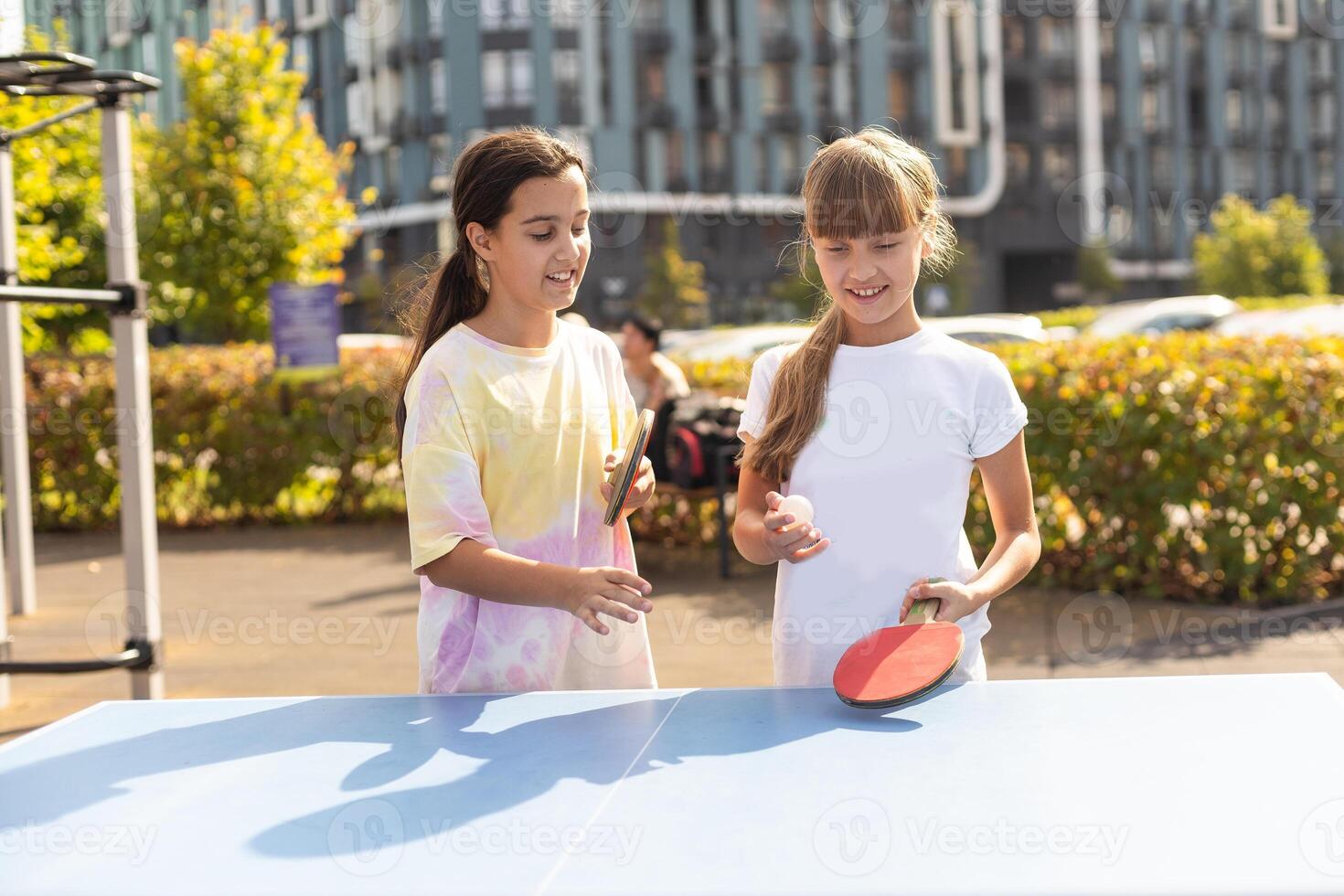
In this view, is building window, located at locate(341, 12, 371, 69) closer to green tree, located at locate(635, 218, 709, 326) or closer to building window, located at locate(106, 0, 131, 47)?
building window, located at locate(106, 0, 131, 47)

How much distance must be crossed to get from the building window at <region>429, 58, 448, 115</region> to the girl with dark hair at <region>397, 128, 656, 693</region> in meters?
45.9

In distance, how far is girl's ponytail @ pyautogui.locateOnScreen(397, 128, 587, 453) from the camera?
8.49 ft

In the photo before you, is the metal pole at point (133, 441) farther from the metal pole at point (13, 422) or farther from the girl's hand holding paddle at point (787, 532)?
the girl's hand holding paddle at point (787, 532)

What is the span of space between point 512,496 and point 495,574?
0.75 feet

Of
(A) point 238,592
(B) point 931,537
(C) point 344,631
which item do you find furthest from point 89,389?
(B) point 931,537

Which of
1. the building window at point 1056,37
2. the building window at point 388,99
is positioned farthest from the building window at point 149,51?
the building window at point 1056,37

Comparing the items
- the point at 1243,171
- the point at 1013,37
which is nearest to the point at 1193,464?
the point at 1013,37

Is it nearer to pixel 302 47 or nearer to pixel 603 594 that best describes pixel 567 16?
pixel 302 47

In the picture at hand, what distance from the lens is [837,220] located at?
257cm

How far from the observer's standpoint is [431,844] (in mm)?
1724

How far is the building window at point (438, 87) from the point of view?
46.4 meters

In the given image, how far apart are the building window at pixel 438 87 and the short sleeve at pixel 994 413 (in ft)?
151

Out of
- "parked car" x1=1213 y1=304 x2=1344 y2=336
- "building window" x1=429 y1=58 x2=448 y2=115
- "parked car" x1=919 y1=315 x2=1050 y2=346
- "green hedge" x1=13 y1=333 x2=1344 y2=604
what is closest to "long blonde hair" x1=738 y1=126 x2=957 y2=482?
"green hedge" x1=13 y1=333 x2=1344 y2=604

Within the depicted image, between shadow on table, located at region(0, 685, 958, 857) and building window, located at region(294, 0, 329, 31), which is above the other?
building window, located at region(294, 0, 329, 31)
